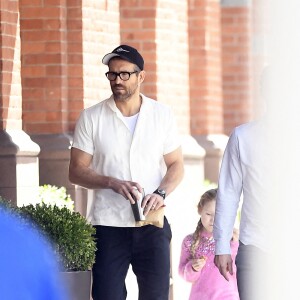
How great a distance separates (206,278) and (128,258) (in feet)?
4.05

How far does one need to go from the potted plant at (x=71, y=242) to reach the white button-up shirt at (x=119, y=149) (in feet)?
0.55

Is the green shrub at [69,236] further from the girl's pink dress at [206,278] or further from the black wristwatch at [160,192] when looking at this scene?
the girl's pink dress at [206,278]

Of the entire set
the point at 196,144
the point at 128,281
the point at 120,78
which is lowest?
the point at 128,281

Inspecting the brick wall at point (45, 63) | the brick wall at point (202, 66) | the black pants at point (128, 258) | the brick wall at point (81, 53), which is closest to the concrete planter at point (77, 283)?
the black pants at point (128, 258)

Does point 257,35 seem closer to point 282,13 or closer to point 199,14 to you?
point 282,13

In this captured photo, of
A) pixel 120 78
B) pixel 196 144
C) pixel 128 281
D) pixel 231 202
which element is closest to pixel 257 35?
pixel 231 202

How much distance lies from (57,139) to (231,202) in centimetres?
387

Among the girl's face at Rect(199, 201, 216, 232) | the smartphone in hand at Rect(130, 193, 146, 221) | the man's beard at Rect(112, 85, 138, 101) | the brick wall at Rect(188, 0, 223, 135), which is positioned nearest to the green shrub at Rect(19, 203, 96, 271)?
the smartphone in hand at Rect(130, 193, 146, 221)

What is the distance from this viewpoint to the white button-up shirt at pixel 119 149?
6.67 meters

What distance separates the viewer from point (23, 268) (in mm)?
1979

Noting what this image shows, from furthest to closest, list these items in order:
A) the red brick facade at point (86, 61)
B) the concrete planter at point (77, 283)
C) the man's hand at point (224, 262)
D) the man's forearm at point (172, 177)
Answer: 1. the red brick facade at point (86, 61)
2. the man's forearm at point (172, 177)
3. the concrete planter at point (77, 283)
4. the man's hand at point (224, 262)

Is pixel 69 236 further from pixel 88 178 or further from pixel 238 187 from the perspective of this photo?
pixel 238 187

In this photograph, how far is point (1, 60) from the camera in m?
8.47

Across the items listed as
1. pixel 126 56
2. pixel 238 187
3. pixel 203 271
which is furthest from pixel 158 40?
pixel 238 187
